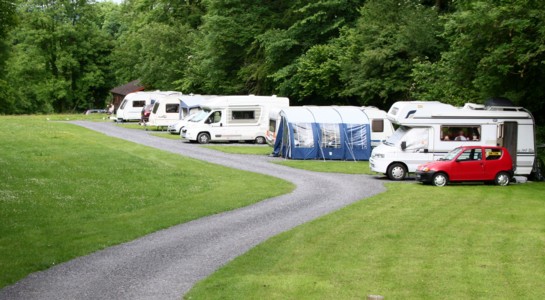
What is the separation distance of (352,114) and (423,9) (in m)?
9.83

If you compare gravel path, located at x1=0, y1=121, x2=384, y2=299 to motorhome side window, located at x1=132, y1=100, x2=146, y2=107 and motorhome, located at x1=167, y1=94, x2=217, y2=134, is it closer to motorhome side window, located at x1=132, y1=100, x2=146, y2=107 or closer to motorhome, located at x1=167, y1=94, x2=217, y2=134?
motorhome, located at x1=167, y1=94, x2=217, y2=134

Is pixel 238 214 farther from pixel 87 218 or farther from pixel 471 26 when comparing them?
pixel 471 26

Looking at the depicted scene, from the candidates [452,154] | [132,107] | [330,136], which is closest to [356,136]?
[330,136]

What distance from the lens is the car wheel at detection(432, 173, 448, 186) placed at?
26375mm

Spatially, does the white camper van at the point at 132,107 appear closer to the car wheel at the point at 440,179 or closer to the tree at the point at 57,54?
the tree at the point at 57,54

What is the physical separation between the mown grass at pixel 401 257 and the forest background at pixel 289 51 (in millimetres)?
9217

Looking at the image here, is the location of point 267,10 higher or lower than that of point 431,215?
higher

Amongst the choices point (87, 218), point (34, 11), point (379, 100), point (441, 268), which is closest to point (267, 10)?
point (379, 100)

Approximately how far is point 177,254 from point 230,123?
29.5 m

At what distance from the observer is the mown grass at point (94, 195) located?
15234 millimetres

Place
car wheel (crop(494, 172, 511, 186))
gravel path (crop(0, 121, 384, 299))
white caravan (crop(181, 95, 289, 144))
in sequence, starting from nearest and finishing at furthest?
gravel path (crop(0, 121, 384, 299))
car wheel (crop(494, 172, 511, 186))
white caravan (crop(181, 95, 289, 144))

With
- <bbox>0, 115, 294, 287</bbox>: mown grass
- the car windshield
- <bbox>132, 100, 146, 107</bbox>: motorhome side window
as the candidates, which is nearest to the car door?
the car windshield

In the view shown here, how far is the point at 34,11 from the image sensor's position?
3221 inches

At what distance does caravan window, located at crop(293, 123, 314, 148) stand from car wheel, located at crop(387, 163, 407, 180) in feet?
23.1
